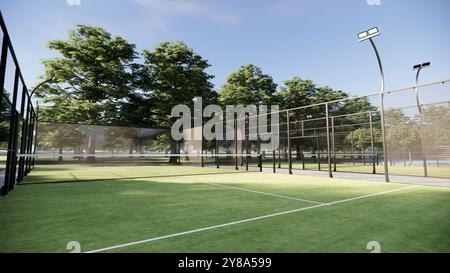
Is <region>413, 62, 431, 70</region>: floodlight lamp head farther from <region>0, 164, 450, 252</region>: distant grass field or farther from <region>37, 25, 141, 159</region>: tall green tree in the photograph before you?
<region>37, 25, 141, 159</region>: tall green tree

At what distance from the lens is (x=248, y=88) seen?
124ft

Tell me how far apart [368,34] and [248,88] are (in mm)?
27998

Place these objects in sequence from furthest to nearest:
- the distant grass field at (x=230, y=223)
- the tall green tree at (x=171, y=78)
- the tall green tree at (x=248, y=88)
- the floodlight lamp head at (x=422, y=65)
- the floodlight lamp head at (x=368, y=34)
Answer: the tall green tree at (x=248, y=88), the tall green tree at (x=171, y=78), the floodlight lamp head at (x=422, y=65), the floodlight lamp head at (x=368, y=34), the distant grass field at (x=230, y=223)

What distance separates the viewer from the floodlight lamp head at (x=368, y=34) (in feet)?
32.6

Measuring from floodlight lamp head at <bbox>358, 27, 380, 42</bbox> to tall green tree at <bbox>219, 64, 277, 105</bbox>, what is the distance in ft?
81.9

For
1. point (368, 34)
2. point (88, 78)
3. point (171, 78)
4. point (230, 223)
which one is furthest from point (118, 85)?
point (230, 223)

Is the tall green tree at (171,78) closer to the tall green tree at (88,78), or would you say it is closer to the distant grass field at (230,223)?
the tall green tree at (88,78)

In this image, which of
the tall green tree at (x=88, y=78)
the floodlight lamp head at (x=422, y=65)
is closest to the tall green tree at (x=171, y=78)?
the tall green tree at (x=88, y=78)

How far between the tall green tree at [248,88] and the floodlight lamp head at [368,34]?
81.9ft

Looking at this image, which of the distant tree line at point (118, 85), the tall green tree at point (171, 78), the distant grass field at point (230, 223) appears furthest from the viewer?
the tall green tree at point (171, 78)

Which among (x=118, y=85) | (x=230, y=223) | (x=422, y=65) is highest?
(x=118, y=85)

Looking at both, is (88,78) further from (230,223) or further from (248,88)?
(230,223)

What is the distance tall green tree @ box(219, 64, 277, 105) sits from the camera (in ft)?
117
